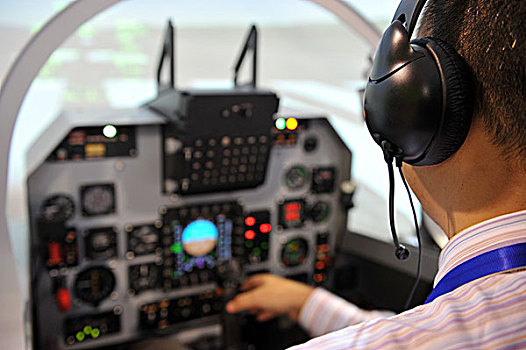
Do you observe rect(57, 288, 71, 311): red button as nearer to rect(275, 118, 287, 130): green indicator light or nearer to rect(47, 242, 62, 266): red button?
rect(47, 242, 62, 266): red button

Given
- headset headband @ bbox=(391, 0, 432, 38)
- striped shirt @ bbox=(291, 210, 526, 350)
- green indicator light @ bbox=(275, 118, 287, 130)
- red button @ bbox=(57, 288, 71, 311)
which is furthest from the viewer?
green indicator light @ bbox=(275, 118, 287, 130)

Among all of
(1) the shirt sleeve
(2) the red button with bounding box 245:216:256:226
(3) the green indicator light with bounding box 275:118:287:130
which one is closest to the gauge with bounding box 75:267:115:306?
(2) the red button with bounding box 245:216:256:226

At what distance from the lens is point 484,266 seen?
0.48 meters

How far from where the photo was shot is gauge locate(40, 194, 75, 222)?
52.5 inches

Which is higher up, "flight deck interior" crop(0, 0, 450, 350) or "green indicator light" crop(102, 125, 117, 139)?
"green indicator light" crop(102, 125, 117, 139)

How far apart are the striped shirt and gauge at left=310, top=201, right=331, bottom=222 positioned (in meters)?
1.21

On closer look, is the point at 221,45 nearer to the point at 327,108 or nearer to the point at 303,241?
the point at 327,108

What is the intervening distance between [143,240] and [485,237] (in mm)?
1209

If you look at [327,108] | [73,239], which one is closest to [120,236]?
[73,239]

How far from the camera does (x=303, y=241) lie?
178 cm

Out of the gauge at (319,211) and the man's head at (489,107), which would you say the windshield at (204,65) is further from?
the man's head at (489,107)

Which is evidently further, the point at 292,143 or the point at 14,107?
the point at 292,143

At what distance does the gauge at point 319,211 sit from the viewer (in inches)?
69.1

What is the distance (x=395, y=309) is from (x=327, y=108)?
6.25 ft
